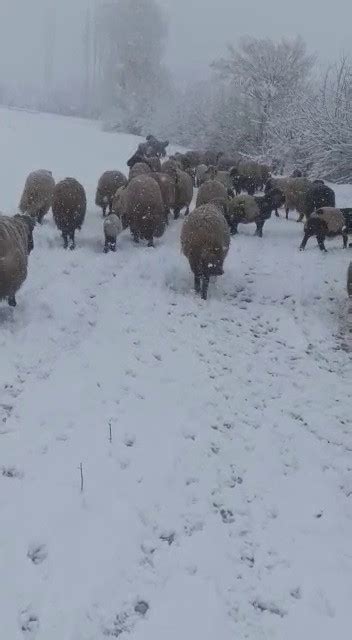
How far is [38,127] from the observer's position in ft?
118

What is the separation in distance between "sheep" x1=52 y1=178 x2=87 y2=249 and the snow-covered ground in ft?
4.32

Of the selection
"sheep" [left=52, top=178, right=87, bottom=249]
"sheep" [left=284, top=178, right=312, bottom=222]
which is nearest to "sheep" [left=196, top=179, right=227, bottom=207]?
"sheep" [left=284, top=178, right=312, bottom=222]

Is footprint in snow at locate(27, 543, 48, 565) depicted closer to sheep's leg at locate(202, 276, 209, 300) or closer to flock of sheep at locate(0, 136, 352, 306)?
flock of sheep at locate(0, 136, 352, 306)

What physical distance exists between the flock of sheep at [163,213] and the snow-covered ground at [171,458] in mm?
904

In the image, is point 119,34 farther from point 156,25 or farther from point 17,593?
point 17,593

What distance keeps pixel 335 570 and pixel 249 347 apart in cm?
475

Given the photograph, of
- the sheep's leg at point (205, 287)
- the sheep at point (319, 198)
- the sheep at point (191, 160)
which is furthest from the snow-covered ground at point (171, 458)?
the sheep at point (191, 160)

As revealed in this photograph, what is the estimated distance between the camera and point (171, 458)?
19.8ft

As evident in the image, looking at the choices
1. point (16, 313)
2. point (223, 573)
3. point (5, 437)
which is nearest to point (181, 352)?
point (16, 313)

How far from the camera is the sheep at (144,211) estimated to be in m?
13.1

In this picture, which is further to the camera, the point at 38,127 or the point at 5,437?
the point at 38,127

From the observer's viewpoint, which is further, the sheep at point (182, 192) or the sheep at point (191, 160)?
the sheep at point (191, 160)

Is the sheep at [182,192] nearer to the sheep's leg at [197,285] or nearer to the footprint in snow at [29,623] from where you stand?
the sheep's leg at [197,285]

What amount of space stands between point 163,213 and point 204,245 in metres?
4.13
